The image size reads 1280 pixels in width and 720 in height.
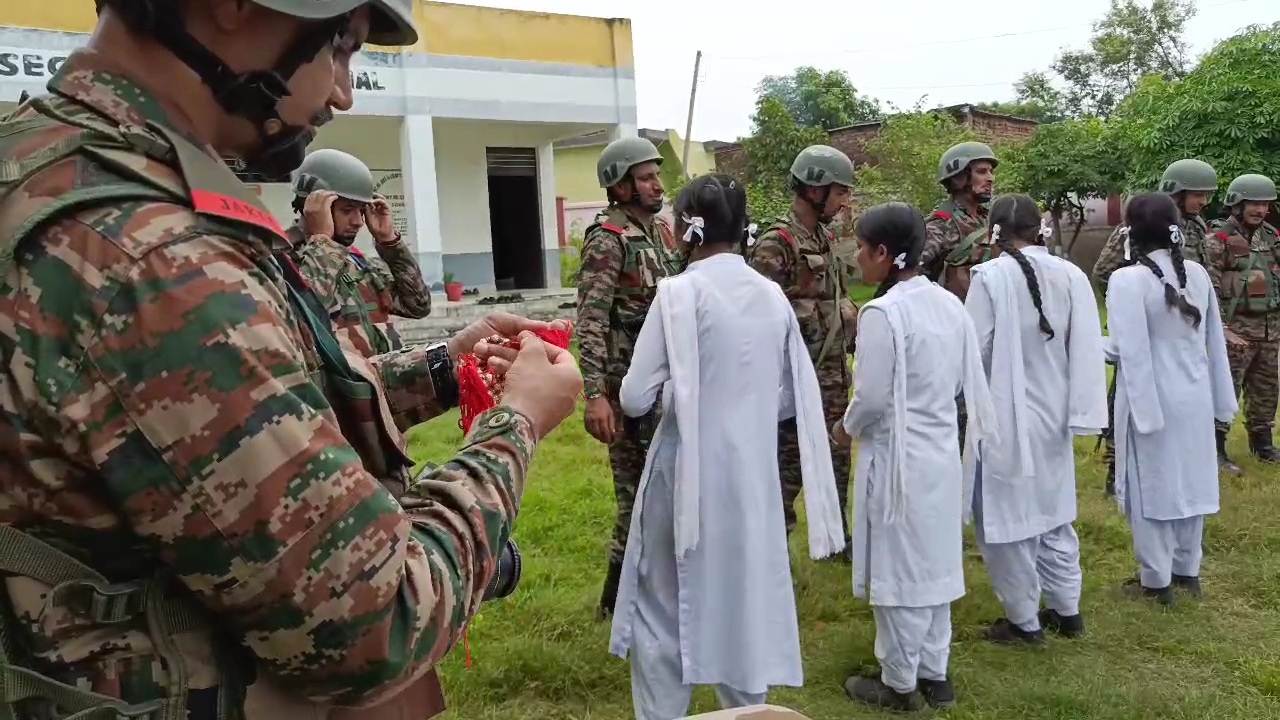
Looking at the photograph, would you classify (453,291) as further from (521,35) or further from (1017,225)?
(1017,225)

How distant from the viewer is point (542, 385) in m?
1.42

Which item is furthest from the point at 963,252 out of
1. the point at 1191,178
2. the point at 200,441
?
the point at 200,441

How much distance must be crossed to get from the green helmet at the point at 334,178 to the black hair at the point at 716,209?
194cm

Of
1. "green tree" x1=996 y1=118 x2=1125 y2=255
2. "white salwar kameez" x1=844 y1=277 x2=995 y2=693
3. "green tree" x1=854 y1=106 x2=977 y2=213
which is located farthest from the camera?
"green tree" x1=996 y1=118 x2=1125 y2=255

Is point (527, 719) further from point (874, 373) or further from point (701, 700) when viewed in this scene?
point (874, 373)

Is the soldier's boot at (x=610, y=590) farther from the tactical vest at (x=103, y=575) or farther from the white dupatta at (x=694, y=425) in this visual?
the tactical vest at (x=103, y=575)

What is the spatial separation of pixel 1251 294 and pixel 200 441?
845cm

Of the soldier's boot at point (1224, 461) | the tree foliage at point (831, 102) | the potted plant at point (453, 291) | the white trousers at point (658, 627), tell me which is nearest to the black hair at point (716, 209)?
the white trousers at point (658, 627)

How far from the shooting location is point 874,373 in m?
3.61

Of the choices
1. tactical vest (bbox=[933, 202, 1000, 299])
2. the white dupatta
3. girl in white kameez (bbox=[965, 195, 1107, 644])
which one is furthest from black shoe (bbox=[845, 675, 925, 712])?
tactical vest (bbox=[933, 202, 1000, 299])

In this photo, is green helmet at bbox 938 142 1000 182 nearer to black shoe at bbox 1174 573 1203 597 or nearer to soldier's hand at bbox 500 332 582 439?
black shoe at bbox 1174 573 1203 597

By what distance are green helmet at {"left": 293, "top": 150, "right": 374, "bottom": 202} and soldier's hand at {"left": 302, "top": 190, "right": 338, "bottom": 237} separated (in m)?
0.42

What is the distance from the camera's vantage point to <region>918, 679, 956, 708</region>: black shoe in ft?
12.0

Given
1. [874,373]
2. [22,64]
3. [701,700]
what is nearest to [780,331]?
[874,373]
